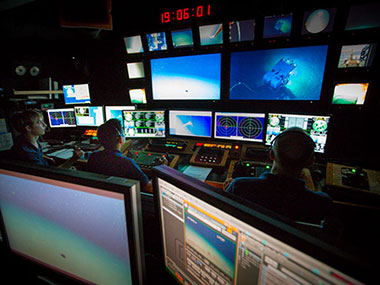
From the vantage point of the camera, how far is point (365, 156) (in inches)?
82.3

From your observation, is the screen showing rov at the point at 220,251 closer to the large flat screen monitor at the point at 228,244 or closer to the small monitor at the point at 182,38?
the large flat screen monitor at the point at 228,244

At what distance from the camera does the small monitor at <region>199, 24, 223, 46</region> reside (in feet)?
7.57

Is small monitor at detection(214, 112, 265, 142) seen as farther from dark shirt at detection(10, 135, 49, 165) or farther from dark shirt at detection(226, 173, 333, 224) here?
dark shirt at detection(10, 135, 49, 165)

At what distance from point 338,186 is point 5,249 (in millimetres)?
2303

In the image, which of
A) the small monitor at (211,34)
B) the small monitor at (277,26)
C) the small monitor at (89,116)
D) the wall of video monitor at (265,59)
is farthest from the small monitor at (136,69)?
the small monitor at (277,26)

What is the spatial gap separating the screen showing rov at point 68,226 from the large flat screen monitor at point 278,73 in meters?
2.20

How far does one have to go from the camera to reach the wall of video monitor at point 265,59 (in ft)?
6.30

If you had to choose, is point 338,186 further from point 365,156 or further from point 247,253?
point 247,253

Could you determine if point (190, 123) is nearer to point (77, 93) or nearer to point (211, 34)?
point (211, 34)

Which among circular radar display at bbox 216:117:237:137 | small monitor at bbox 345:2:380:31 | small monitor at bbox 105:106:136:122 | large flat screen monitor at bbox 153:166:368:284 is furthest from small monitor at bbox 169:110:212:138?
large flat screen monitor at bbox 153:166:368:284

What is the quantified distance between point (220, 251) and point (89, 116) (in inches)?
131

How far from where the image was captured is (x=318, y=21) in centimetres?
194

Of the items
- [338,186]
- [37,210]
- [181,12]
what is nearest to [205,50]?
[181,12]

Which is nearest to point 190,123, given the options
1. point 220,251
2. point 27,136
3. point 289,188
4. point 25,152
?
point 289,188
